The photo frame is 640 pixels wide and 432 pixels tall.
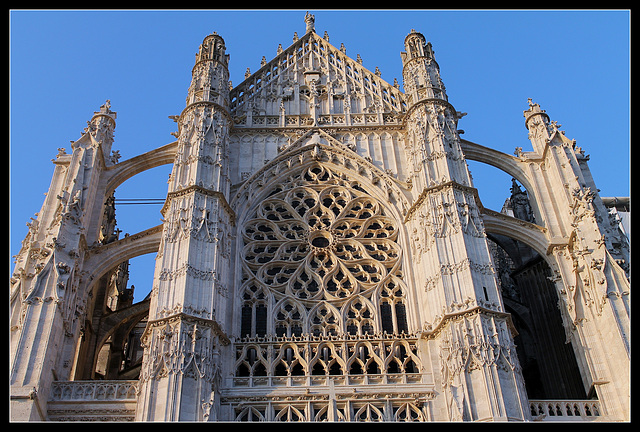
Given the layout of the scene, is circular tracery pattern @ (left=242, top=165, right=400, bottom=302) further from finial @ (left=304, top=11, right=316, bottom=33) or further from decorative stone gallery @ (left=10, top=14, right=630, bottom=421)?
finial @ (left=304, top=11, right=316, bottom=33)

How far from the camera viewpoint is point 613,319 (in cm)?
1691

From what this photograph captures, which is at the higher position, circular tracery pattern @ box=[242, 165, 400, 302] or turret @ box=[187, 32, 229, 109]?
turret @ box=[187, 32, 229, 109]

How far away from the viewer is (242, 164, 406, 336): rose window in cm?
1836

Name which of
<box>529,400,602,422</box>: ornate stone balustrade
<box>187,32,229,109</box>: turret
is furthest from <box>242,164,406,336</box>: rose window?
<box>529,400,602,422</box>: ornate stone balustrade

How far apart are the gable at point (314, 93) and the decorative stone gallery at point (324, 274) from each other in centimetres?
9

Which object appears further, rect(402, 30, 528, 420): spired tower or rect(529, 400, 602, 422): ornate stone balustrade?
rect(529, 400, 602, 422): ornate stone balustrade

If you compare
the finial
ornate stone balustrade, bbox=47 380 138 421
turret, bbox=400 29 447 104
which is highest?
the finial

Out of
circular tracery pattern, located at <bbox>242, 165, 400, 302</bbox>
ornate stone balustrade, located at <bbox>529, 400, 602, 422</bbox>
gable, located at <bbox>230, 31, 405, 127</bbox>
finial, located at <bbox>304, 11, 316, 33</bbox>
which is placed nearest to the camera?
ornate stone balustrade, located at <bbox>529, 400, 602, 422</bbox>

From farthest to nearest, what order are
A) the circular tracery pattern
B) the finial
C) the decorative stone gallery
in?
the finial, the circular tracery pattern, the decorative stone gallery

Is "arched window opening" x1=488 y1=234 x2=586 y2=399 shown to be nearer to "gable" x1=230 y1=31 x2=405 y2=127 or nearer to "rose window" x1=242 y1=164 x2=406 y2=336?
"rose window" x1=242 y1=164 x2=406 y2=336
